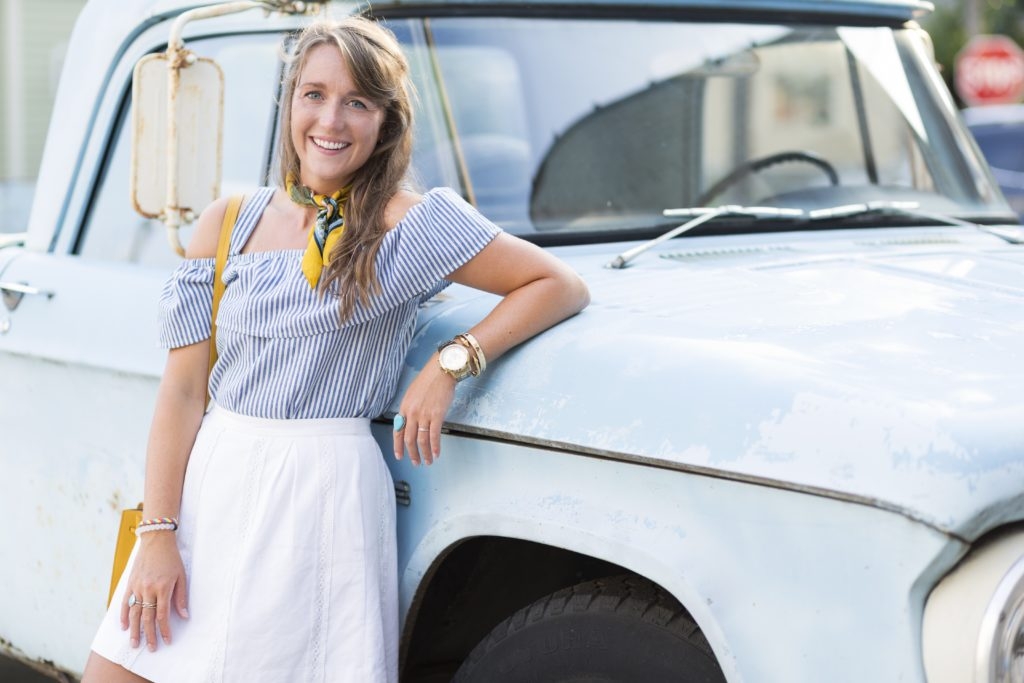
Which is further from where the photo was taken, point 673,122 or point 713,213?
point 673,122

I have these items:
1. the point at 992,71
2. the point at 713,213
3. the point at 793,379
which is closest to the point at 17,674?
the point at 713,213

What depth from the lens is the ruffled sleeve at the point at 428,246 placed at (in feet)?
8.09

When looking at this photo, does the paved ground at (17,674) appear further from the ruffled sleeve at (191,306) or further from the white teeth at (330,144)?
the white teeth at (330,144)

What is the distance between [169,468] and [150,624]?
11.0 inches

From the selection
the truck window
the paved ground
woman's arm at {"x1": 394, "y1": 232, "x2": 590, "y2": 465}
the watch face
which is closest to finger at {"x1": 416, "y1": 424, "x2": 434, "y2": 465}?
woman's arm at {"x1": 394, "y1": 232, "x2": 590, "y2": 465}

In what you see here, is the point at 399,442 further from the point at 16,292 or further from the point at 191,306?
the point at 16,292

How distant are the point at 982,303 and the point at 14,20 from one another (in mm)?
Answer: 16591

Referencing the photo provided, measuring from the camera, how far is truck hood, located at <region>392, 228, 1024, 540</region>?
74.8 inches

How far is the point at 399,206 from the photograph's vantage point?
8.39ft

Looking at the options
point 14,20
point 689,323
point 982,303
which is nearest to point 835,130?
point 982,303

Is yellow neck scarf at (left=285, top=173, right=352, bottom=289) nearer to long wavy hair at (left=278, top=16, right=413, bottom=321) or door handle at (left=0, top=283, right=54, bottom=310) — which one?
long wavy hair at (left=278, top=16, right=413, bottom=321)

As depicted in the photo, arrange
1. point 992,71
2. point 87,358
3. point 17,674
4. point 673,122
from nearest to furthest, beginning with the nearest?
point 87,358 < point 673,122 < point 17,674 < point 992,71

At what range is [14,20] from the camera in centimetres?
1725

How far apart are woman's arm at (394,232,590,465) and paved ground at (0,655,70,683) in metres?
2.61
